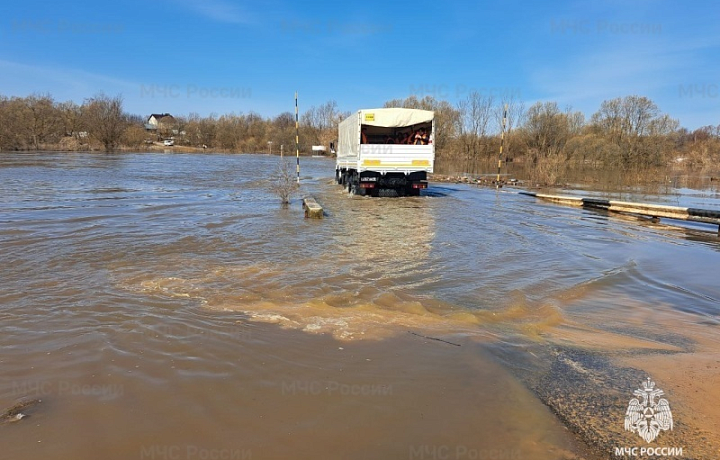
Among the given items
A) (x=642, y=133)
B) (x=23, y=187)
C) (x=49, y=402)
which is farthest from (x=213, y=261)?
(x=642, y=133)

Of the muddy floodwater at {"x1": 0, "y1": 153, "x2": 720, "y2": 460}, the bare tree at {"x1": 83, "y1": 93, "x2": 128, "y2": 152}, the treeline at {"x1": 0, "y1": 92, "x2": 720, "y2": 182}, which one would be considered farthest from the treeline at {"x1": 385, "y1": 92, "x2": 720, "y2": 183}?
the bare tree at {"x1": 83, "y1": 93, "x2": 128, "y2": 152}

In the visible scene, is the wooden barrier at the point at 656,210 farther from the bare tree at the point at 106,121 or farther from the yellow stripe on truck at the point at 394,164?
the bare tree at the point at 106,121

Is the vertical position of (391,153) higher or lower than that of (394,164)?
higher

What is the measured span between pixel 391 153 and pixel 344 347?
13862 millimetres

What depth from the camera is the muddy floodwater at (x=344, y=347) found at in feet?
8.86

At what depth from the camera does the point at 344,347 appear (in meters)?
4.00

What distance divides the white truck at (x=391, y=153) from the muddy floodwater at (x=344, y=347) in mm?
8572

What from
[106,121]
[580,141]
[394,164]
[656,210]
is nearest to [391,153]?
[394,164]

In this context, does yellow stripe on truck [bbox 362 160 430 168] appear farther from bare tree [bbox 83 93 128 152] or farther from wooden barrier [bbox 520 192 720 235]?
bare tree [bbox 83 93 128 152]

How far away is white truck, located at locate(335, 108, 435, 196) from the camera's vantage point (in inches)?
668

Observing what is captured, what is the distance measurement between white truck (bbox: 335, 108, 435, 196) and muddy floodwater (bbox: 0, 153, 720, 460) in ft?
28.1

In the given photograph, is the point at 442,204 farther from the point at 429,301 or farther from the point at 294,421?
the point at 294,421

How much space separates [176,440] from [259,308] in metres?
2.35

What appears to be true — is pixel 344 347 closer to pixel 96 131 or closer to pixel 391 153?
pixel 391 153
